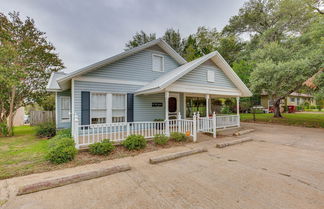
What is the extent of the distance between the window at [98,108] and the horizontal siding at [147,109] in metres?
1.78

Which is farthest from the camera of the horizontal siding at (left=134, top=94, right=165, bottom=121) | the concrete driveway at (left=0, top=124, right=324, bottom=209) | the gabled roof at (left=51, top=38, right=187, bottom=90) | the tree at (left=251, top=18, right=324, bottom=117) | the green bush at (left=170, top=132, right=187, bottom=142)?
the tree at (left=251, top=18, right=324, bottom=117)

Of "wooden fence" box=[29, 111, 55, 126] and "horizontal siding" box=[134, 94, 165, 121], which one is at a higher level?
"horizontal siding" box=[134, 94, 165, 121]

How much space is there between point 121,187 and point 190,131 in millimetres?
5106

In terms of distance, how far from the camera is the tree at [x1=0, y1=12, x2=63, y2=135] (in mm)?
9625

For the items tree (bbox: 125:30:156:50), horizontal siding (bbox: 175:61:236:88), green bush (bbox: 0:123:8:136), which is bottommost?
green bush (bbox: 0:123:8:136)

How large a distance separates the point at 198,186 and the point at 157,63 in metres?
8.33

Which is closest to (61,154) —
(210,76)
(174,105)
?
(174,105)

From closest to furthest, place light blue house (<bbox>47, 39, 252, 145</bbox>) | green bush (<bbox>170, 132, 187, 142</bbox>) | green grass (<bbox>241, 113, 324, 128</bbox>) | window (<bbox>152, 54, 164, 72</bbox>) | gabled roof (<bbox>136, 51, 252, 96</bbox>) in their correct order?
green bush (<bbox>170, 132, 187, 142</bbox>) < gabled roof (<bbox>136, 51, 252, 96</bbox>) < light blue house (<bbox>47, 39, 252, 145</bbox>) < window (<bbox>152, 54, 164, 72</bbox>) < green grass (<bbox>241, 113, 324, 128</bbox>)

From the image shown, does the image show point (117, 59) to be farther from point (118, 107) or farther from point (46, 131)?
point (46, 131)

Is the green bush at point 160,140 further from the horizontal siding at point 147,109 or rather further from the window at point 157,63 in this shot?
the window at point 157,63

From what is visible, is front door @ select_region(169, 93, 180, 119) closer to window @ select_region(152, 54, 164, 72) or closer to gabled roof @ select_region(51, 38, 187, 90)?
window @ select_region(152, 54, 164, 72)

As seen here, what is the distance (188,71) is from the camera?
7855 mm

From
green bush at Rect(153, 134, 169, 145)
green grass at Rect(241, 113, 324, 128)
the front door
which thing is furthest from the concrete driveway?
green grass at Rect(241, 113, 324, 128)

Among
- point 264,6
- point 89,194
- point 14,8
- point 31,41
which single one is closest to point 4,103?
point 31,41
